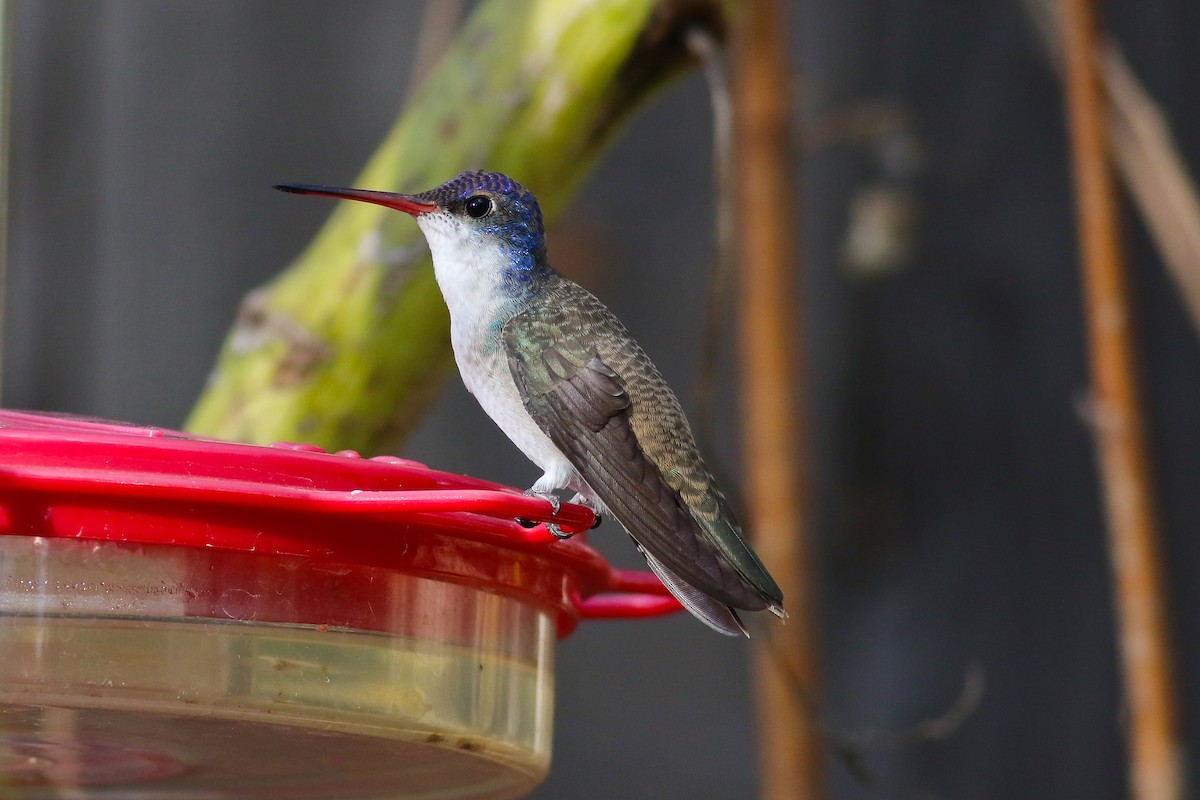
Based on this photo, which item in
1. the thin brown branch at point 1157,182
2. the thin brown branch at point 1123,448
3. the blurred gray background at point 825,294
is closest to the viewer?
the thin brown branch at point 1123,448

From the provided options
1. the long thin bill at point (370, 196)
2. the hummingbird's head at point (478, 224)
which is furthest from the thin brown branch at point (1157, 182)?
the long thin bill at point (370, 196)

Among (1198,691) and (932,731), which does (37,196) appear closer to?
(932,731)

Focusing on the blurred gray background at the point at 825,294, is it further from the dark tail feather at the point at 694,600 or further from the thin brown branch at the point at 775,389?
the dark tail feather at the point at 694,600

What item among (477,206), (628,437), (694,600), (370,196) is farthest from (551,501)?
(477,206)

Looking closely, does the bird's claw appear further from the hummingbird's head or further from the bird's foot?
the hummingbird's head

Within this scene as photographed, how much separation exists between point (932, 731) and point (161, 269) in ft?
9.58

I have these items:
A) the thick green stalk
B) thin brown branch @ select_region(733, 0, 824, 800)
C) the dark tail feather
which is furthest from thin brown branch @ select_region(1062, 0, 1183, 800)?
the dark tail feather

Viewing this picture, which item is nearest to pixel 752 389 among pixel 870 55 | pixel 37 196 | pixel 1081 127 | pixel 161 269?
pixel 1081 127

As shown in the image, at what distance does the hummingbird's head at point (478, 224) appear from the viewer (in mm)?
2240

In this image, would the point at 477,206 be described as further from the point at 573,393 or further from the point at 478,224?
the point at 573,393

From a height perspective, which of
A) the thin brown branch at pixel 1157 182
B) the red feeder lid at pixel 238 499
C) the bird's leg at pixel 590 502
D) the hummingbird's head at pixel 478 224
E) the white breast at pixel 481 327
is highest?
the thin brown branch at pixel 1157 182

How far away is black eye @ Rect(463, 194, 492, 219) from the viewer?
227 cm

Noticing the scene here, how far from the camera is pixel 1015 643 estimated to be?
4.21m

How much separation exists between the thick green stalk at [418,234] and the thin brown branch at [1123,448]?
87 centimetres
